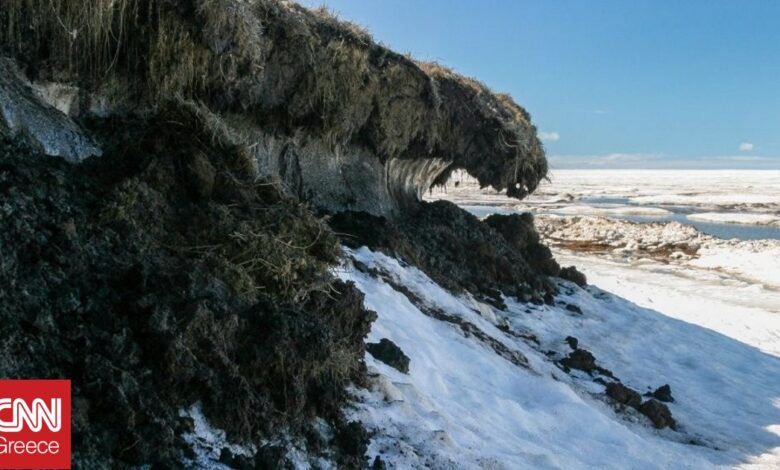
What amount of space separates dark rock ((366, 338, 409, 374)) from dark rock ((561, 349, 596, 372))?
3.87 m

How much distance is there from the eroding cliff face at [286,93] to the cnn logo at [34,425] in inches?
93.0

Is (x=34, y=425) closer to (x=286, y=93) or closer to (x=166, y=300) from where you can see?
(x=166, y=300)

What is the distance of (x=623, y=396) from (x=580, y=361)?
973mm

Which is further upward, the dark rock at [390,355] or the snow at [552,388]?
the dark rock at [390,355]

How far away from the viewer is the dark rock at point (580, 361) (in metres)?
8.27

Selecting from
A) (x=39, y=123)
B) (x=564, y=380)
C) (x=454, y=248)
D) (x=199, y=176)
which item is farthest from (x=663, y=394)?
(x=39, y=123)

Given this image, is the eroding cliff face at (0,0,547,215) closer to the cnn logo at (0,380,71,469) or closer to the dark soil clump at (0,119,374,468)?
the dark soil clump at (0,119,374,468)

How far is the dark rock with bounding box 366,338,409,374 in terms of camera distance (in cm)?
501

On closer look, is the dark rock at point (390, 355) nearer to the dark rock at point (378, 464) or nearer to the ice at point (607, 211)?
the dark rock at point (378, 464)

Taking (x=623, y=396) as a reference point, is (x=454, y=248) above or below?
above

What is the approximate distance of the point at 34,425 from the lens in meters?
→ 2.48

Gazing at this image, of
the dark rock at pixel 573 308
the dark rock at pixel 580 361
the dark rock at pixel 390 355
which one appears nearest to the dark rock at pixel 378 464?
the dark rock at pixel 390 355

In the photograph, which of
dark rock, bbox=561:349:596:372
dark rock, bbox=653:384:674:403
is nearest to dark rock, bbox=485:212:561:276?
dark rock, bbox=561:349:596:372

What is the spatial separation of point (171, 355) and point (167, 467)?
0.56m
